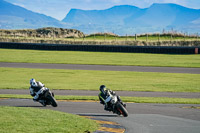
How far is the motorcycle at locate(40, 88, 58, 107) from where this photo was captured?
54.5 ft

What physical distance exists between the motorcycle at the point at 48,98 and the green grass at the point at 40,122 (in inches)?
69.9

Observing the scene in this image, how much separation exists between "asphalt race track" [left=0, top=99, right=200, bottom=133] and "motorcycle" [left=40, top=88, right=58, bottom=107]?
23 cm

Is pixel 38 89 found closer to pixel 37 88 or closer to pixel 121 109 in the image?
pixel 37 88

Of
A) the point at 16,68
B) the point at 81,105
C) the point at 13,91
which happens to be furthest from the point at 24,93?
the point at 16,68

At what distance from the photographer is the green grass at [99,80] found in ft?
84.0

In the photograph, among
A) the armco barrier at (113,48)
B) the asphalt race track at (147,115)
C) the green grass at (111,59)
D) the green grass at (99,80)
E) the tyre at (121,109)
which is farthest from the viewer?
the armco barrier at (113,48)

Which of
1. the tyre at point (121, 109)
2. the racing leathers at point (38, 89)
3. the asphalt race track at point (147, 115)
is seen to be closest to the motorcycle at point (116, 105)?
the tyre at point (121, 109)

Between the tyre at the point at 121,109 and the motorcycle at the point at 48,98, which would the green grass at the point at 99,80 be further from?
the tyre at the point at 121,109

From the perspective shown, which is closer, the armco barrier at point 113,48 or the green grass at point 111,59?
the green grass at point 111,59

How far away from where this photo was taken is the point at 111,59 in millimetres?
48594

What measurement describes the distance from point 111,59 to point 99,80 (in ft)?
63.4

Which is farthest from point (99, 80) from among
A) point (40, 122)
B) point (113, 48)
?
point (113, 48)

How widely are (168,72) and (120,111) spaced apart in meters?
21.5

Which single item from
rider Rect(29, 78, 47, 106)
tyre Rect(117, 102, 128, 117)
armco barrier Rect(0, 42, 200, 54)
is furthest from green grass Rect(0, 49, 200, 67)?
tyre Rect(117, 102, 128, 117)
